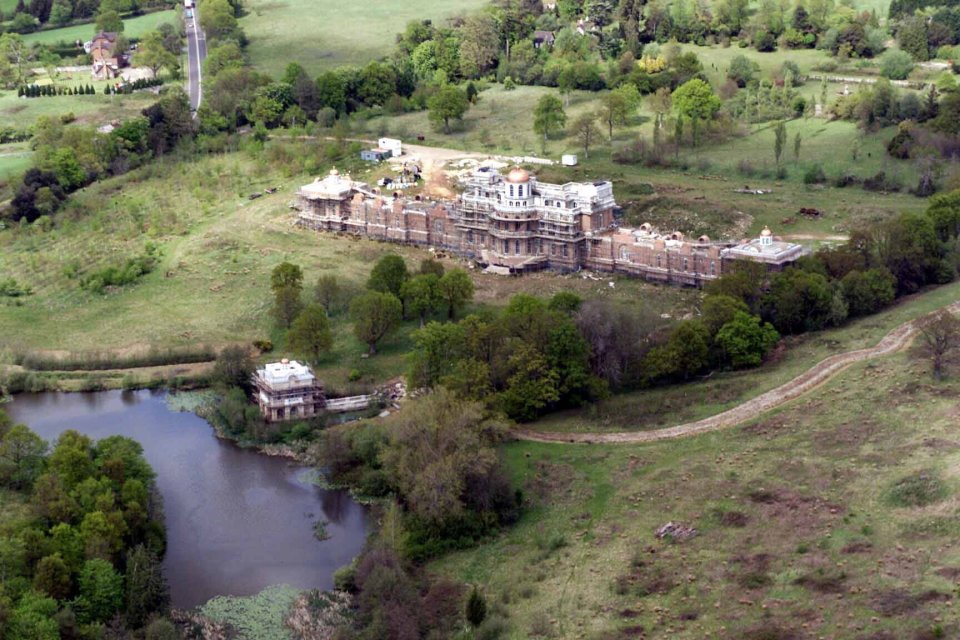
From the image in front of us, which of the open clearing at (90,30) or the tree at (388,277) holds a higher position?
the open clearing at (90,30)

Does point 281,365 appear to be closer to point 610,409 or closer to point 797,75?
point 610,409

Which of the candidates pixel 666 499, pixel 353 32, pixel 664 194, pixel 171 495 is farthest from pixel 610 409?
pixel 353 32

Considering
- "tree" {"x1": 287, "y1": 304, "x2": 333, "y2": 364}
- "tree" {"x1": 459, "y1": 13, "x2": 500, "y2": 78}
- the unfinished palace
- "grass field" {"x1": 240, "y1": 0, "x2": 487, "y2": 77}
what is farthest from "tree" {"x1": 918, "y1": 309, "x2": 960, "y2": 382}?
"grass field" {"x1": 240, "y1": 0, "x2": 487, "y2": 77}

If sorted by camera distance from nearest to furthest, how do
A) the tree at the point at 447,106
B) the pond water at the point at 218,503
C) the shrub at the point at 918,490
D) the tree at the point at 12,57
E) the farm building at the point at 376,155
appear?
the shrub at the point at 918,490
the pond water at the point at 218,503
the farm building at the point at 376,155
the tree at the point at 447,106
the tree at the point at 12,57

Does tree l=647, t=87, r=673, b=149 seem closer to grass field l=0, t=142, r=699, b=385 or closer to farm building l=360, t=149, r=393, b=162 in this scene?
farm building l=360, t=149, r=393, b=162

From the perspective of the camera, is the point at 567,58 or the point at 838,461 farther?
the point at 567,58

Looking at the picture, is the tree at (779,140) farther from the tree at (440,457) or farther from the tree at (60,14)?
the tree at (60,14)

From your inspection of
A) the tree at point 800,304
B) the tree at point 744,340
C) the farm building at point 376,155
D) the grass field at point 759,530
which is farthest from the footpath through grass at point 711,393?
the farm building at point 376,155
